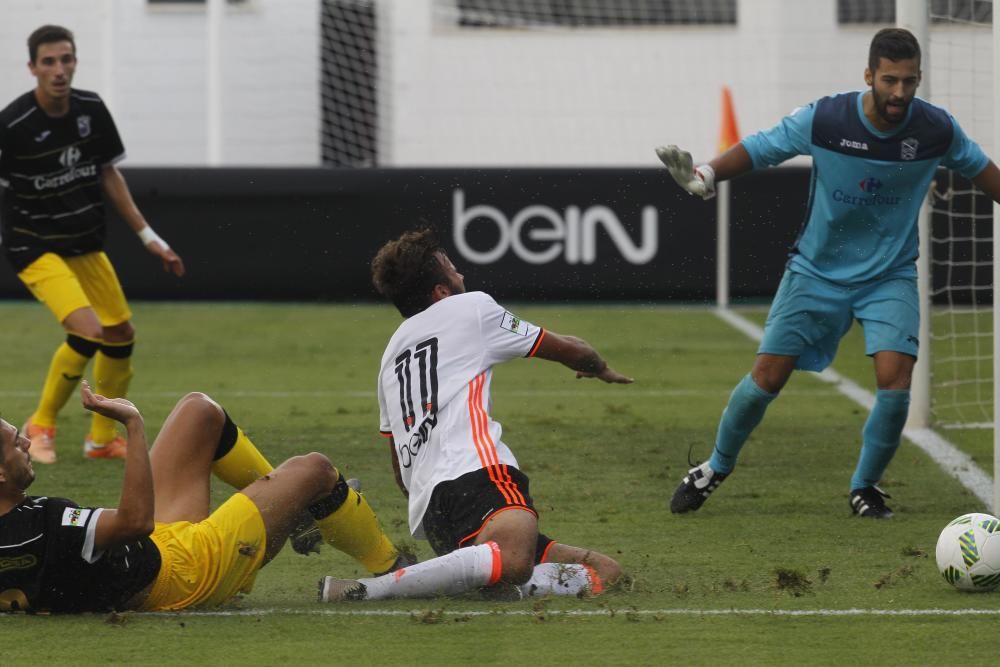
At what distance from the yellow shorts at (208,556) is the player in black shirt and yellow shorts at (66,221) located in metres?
3.38

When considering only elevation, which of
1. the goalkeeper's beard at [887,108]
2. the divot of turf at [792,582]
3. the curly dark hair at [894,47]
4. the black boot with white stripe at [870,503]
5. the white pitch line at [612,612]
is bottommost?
the black boot with white stripe at [870,503]

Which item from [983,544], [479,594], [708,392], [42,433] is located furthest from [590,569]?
[708,392]

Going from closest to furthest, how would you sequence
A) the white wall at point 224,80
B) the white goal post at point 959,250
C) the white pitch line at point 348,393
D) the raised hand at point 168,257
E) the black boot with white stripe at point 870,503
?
1. the black boot with white stripe at point 870,503
2. the raised hand at point 168,257
3. the white goal post at point 959,250
4. the white pitch line at point 348,393
5. the white wall at point 224,80

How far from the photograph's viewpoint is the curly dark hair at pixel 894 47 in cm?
619

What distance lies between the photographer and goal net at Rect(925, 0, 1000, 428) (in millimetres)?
9945

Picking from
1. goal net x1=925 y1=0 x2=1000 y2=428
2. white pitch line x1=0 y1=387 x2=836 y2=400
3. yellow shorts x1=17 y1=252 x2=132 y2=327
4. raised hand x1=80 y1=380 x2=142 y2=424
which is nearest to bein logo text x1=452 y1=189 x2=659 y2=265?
goal net x1=925 y1=0 x2=1000 y2=428

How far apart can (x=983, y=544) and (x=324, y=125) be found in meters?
14.4

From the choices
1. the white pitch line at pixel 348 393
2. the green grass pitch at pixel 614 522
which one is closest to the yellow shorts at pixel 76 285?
the green grass pitch at pixel 614 522

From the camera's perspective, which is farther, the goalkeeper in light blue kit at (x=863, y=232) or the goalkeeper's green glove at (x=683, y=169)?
the goalkeeper in light blue kit at (x=863, y=232)

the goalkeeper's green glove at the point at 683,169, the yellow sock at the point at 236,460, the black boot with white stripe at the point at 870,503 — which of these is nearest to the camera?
the yellow sock at the point at 236,460

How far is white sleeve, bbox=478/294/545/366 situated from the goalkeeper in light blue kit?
1.31 meters

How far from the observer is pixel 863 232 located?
6.58 m

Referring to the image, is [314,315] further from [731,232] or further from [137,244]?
[731,232]

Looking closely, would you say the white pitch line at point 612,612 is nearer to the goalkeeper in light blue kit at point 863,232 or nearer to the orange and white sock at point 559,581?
the orange and white sock at point 559,581
